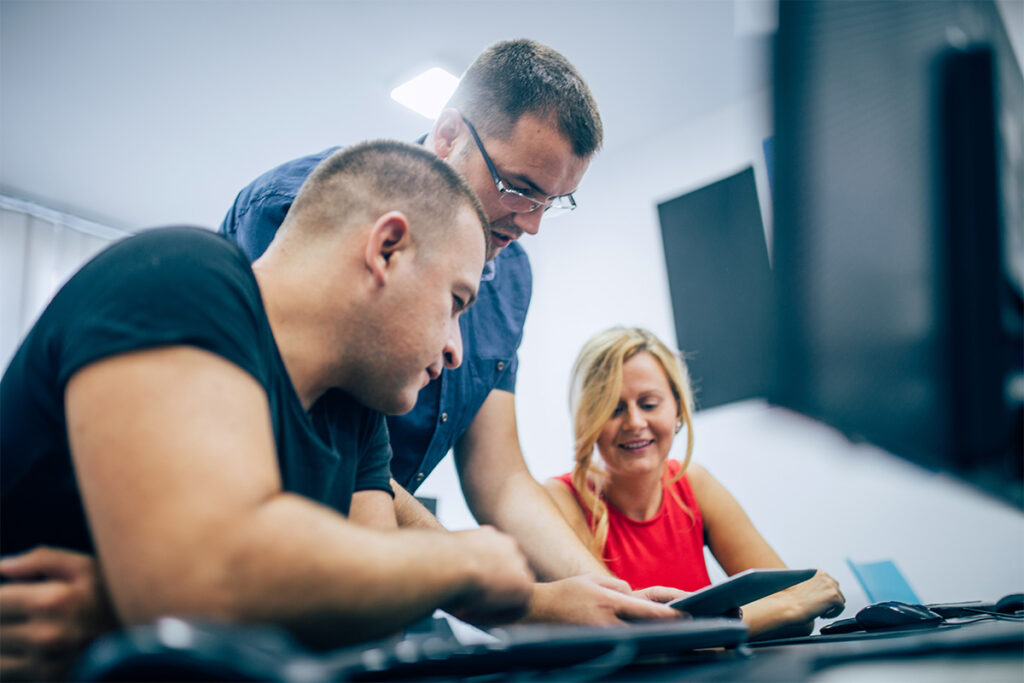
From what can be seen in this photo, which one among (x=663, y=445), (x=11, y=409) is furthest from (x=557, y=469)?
(x=11, y=409)

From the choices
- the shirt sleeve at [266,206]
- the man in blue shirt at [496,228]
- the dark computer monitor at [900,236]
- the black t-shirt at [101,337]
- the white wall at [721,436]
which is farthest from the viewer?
the white wall at [721,436]

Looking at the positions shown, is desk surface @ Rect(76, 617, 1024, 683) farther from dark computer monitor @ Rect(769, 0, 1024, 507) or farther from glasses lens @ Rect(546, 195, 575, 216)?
glasses lens @ Rect(546, 195, 575, 216)

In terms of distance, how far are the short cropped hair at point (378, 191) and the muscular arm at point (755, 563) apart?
41.6 inches

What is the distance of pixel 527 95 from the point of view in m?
1.40

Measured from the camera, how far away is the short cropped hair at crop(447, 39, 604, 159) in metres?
1.40

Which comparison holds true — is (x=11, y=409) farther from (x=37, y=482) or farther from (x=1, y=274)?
(x=1, y=274)

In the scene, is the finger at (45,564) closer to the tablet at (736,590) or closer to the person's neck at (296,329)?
the person's neck at (296,329)

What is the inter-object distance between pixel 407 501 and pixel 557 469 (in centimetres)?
236

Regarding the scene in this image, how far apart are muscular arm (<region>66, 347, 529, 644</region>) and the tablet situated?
1.21 feet

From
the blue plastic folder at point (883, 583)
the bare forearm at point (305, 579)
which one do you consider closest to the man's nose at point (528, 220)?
the bare forearm at point (305, 579)

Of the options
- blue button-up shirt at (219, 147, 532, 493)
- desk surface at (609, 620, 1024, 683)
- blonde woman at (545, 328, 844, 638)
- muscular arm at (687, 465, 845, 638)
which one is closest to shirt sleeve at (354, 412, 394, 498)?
blue button-up shirt at (219, 147, 532, 493)

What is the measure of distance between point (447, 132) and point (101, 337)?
1.07 meters

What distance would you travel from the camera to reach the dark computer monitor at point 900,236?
439 mm

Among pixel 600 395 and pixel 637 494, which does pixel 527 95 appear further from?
pixel 637 494
